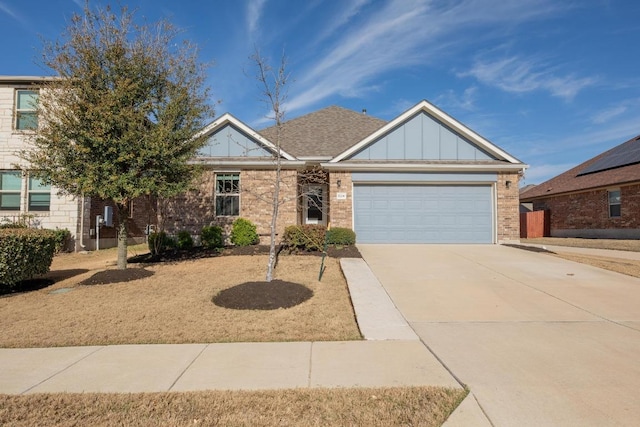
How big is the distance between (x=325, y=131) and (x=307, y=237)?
8.16m

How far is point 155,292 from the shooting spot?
26.4 ft

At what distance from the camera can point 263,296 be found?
7.03 m

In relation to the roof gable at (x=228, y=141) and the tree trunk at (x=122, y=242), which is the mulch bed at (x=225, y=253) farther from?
the roof gable at (x=228, y=141)

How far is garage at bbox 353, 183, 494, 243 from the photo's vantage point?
Result: 47.8 feet

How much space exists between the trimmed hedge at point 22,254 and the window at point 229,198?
6.16m

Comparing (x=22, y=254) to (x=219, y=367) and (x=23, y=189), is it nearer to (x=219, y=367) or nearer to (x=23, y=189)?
(x=219, y=367)

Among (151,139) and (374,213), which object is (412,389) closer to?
(151,139)

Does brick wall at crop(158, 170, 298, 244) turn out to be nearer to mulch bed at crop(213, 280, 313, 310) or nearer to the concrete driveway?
the concrete driveway

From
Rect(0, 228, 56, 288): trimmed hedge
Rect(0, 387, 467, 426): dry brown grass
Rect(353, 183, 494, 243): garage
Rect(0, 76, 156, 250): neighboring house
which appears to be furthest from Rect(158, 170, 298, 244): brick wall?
Rect(0, 387, 467, 426): dry brown grass

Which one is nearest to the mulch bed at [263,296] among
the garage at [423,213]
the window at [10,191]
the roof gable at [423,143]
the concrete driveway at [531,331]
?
the concrete driveway at [531,331]

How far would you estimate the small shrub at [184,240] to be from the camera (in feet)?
44.0

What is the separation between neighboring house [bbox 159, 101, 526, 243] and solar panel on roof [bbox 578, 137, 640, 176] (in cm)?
1138

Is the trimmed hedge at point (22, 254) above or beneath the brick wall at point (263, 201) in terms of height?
beneath

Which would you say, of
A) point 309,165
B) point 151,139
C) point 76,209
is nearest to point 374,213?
point 309,165
